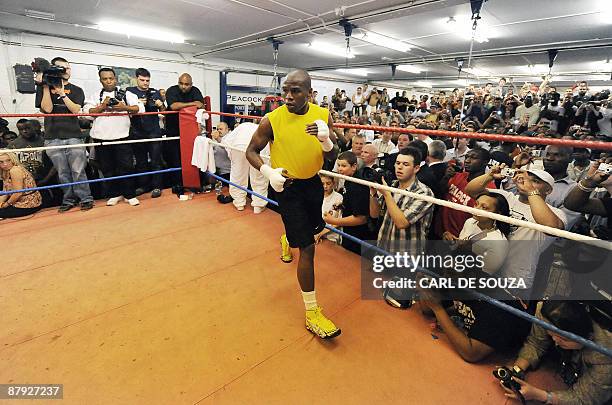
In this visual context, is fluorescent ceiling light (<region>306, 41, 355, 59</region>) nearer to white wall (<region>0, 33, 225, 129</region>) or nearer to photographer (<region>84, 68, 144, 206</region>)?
white wall (<region>0, 33, 225, 129</region>)

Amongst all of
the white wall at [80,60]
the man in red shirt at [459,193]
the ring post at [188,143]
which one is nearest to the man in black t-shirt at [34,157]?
the ring post at [188,143]

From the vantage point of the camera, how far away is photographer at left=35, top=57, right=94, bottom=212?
3.27 metres

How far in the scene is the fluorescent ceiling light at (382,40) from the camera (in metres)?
6.63

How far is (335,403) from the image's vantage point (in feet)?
4.39

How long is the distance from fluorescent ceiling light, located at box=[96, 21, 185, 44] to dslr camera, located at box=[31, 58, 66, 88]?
4516 mm

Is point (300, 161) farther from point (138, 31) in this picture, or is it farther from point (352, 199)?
point (138, 31)

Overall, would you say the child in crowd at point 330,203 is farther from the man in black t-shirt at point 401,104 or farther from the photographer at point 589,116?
the man in black t-shirt at point 401,104

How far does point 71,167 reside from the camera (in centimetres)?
362

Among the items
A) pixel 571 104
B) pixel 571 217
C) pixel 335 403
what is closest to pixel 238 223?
pixel 335 403

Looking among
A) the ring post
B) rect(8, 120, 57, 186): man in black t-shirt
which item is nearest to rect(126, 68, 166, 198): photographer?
the ring post

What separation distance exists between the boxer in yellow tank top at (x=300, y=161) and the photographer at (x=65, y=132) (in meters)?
2.96

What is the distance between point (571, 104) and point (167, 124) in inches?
242

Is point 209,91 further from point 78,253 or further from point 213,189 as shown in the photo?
point 78,253

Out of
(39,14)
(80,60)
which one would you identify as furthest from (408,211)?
(80,60)
